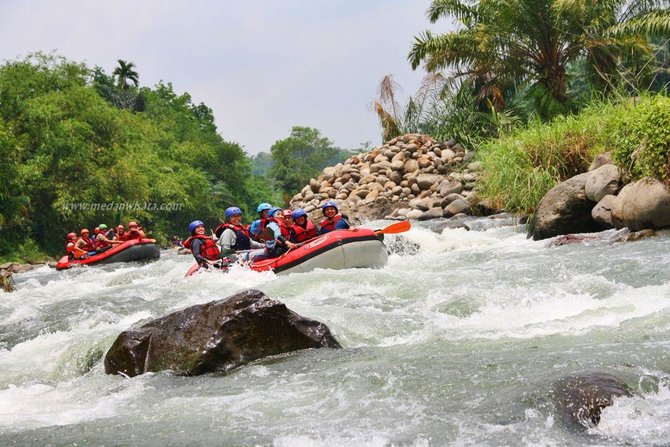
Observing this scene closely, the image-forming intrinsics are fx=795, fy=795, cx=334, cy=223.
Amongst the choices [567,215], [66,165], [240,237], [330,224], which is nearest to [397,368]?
[330,224]

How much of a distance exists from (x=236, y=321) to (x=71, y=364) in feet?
4.92


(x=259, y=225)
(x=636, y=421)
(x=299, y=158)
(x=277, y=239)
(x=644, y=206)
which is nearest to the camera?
(x=636, y=421)

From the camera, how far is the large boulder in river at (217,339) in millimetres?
5543

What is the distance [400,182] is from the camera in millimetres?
20312

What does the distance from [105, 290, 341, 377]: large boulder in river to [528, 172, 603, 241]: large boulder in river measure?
6.39 metres

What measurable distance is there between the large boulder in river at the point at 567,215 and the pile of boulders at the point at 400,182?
4.98m

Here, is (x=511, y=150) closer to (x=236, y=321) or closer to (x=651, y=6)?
(x=651, y=6)

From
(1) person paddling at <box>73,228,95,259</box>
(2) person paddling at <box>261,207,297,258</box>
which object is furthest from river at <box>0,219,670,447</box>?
(1) person paddling at <box>73,228,95,259</box>

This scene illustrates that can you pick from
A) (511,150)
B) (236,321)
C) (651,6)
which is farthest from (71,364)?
(651,6)

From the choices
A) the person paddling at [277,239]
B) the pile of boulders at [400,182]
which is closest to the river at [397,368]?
the person paddling at [277,239]

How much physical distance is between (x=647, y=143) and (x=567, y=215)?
4.99 ft

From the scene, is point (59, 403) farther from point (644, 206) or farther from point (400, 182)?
point (400, 182)

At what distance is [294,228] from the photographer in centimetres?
1113

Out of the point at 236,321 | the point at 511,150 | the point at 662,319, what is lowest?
the point at 662,319
